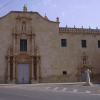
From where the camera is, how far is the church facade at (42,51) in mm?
31609

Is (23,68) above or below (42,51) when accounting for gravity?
below

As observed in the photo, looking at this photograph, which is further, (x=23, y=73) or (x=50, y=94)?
(x=23, y=73)

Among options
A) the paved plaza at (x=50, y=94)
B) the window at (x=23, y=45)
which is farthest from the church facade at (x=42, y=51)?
the paved plaza at (x=50, y=94)

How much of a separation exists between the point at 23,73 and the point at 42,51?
5241 millimetres

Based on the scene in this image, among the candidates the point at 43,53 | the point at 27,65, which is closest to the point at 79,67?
the point at 43,53

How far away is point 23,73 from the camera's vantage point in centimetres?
3181

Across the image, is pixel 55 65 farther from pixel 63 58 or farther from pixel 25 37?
pixel 25 37

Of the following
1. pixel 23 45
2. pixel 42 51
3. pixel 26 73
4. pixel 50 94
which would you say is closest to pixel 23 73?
pixel 26 73

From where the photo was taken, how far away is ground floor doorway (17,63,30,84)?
104 feet

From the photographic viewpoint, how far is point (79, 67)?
3291 cm

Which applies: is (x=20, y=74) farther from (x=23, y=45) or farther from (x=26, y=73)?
(x=23, y=45)

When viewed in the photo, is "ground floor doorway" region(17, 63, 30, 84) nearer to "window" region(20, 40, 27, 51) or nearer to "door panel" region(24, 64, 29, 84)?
"door panel" region(24, 64, 29, 84)

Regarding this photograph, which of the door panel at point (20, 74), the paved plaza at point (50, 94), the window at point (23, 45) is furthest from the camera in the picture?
the window at point (23, 45)

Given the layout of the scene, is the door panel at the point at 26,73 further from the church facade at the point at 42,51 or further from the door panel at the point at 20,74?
the door panel at the point at 20,74
